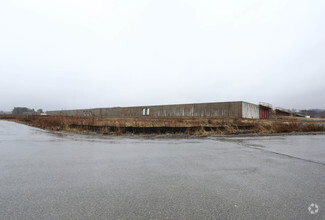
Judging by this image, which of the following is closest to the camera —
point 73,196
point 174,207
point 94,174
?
point 174,207

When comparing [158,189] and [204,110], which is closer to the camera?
[158,189]

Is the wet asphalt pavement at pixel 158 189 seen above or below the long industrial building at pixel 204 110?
below

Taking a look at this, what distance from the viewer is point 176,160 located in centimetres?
484

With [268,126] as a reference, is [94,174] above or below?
below

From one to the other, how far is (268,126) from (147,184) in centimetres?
1556

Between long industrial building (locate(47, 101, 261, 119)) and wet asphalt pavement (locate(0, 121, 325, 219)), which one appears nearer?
wet asphalt pavement (locate(0, 121, 325, 219))

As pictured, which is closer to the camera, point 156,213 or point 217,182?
point 156,213

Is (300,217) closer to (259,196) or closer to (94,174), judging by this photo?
(259,196)

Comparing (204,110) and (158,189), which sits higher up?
(204,110)

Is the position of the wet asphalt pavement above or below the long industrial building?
below

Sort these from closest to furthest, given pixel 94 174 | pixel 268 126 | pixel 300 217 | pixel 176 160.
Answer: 1. pixel 300 217
2. pixel 94 174
3. pixel 176 160
4. pixel 268 126

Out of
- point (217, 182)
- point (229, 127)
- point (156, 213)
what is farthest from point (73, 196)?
point (229, 127)

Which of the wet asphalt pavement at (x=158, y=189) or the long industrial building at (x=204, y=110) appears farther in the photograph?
the long industrial building at (x=204, y=110)

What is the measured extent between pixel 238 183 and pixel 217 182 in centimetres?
39
